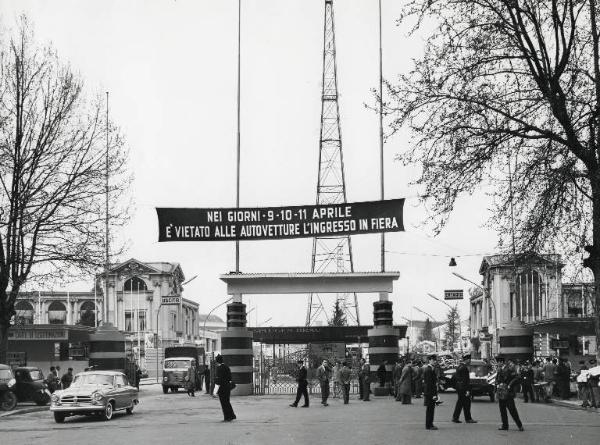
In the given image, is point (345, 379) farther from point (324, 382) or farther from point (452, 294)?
point (452, 294)

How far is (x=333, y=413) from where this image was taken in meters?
25.5

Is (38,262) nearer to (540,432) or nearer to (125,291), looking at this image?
(540,432)

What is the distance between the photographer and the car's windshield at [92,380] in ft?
83.3

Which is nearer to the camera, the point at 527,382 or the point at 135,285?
the point at 527,382

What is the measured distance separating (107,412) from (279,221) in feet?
44.1

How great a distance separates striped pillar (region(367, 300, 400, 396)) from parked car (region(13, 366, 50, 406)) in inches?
543

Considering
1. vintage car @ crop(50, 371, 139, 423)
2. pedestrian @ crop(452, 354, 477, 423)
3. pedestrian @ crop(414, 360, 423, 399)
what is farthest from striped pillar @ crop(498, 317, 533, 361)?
vintage car @ crop(50, 371, 139, 423)

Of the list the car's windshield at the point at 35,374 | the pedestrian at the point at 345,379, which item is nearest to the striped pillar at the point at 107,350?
the car's windshield at the point at 35,374

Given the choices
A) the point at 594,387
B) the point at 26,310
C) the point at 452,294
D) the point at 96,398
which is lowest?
the point at 594,387

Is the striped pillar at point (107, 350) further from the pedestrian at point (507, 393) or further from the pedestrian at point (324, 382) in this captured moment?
the pedestrian at point (507, 393)

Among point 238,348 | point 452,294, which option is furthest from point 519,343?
point 238,348

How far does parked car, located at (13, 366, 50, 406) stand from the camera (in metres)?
33.4

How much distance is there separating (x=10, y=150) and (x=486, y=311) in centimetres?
7717

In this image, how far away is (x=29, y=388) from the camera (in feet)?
110
